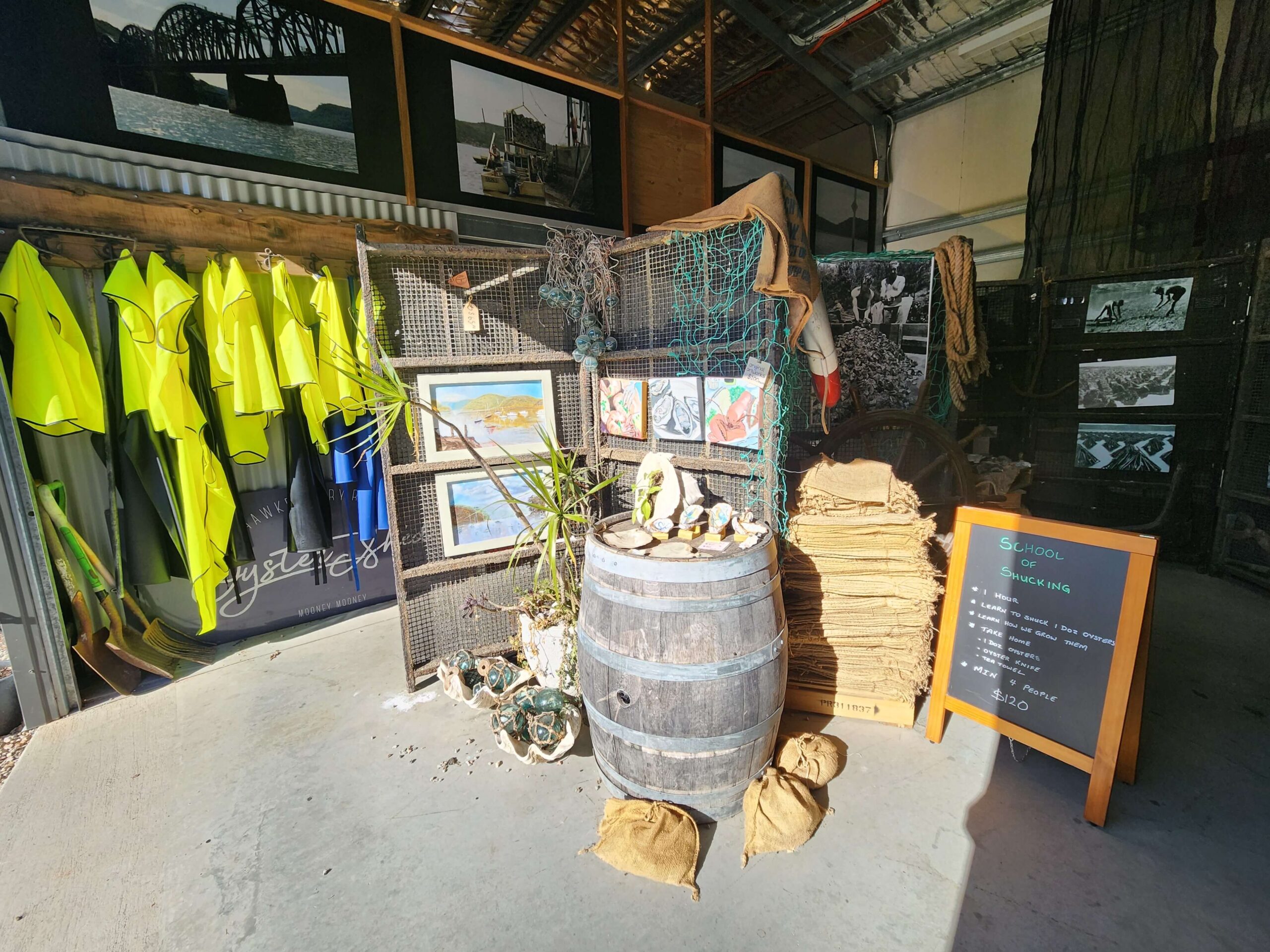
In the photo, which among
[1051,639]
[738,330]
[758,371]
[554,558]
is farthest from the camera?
[554,558]

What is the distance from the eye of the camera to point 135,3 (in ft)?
8.20

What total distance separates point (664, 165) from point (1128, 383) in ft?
13.1

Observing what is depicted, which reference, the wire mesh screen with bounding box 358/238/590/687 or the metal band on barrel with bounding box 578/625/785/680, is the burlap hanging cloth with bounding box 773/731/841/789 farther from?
the wire mesh screen with bounding box 358/238/590/687

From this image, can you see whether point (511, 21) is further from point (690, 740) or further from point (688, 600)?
point (690, 740)

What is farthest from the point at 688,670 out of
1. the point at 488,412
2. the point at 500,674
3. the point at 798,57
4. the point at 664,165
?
the point at 798,57

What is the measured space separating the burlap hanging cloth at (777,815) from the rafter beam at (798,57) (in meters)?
5.61

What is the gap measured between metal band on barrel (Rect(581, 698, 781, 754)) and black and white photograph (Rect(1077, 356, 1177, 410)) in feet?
13.5

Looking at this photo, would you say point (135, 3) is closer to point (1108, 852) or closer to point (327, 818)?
point (327, 818)

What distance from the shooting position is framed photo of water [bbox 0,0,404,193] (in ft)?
7.75

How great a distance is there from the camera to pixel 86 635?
259cm

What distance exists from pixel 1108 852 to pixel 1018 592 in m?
0.82

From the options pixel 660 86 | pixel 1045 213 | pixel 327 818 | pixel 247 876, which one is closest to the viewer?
pixel 247 876

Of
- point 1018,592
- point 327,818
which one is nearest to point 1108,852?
point 1018,592

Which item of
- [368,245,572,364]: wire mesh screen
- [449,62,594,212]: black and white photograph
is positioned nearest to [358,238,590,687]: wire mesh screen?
[368,245,572,364]: wire mesh screen
